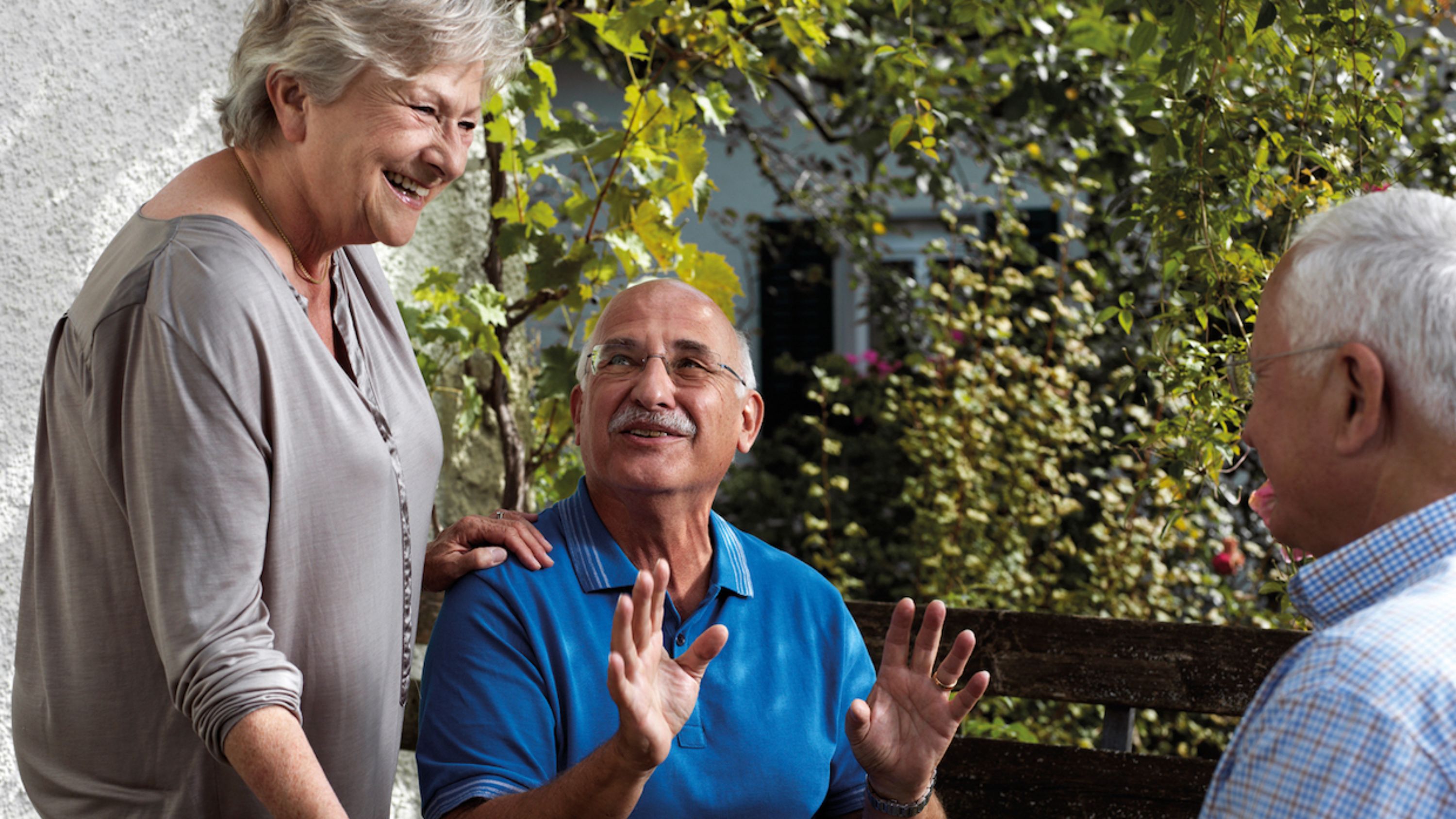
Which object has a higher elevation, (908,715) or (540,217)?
(540,217)

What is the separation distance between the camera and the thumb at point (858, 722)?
5.18ft

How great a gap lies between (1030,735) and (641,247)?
1.54 metres

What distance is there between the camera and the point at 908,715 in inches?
65.1

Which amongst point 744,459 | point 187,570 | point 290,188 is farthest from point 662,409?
point 744,459

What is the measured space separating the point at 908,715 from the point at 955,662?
0.11 metres

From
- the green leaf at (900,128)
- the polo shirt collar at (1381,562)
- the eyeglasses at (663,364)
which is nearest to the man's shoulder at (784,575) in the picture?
the eyeglasses at (663,364)

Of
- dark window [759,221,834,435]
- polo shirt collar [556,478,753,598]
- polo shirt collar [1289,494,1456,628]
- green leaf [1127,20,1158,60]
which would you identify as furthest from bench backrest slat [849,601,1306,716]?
dark window [759,221,834,435]

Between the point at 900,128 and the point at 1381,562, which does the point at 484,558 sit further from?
the point at 900,128

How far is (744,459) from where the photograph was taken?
260 inches

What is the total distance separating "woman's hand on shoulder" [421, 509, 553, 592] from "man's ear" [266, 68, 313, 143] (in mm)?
642

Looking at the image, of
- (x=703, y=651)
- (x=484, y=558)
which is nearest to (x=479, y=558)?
(x=484, y=558)

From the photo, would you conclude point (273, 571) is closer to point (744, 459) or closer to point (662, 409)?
point (662, 409)

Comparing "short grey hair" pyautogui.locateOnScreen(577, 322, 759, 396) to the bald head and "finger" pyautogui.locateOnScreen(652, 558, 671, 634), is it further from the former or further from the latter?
"finger" pyautogui.locateOnScreen(652, 558, 671, 634)

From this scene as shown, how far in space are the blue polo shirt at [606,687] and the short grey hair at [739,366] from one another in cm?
21
